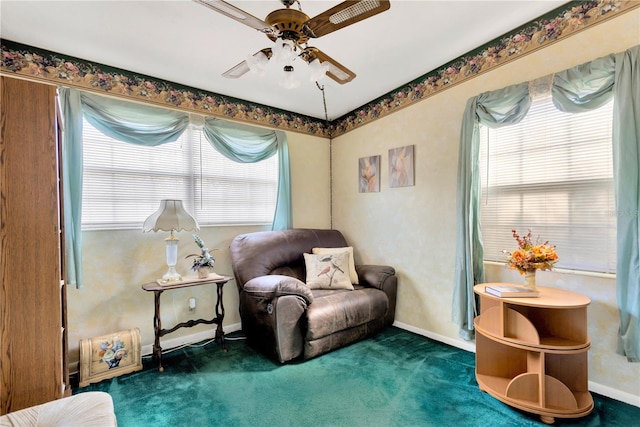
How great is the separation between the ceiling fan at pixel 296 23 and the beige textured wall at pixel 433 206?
1.52 metres

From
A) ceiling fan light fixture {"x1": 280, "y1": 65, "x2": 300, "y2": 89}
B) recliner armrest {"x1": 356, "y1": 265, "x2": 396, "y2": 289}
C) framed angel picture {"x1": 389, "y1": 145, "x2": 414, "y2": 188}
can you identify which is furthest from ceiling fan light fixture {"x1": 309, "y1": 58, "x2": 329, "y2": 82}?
recliner armrest {"x1": 356, "y1": 265, "x2": 396, "y2": 289}

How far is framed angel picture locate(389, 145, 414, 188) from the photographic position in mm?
3228

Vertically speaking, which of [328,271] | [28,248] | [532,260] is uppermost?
[28,248]

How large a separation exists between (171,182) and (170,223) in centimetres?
64

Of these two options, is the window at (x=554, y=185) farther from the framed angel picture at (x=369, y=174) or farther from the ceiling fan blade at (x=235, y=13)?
the ceiling fan blade at (x=235, y=13)

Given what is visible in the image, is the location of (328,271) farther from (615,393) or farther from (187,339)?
(615,393)

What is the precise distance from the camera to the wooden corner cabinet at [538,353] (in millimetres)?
1821

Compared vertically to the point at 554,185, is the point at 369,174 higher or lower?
higher

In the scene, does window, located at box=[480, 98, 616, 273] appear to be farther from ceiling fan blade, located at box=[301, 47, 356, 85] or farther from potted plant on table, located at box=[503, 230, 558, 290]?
ceiling fan blade, located at box=[301, 47, 356, 85]

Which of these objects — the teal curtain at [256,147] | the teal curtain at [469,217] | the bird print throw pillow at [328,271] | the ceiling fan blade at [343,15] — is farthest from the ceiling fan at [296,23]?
the bird print throw pillow at [328,271]

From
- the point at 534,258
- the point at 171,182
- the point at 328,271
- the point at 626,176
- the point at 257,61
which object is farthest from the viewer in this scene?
the point at 328,271

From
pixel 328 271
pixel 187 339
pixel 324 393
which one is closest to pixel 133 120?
pixel 187 339

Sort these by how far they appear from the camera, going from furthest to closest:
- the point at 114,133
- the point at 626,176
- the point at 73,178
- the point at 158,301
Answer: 1. the point at 114,133
2. the point at 158,301
3. the point at 73,178
4. the point at 626,176

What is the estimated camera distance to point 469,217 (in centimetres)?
261
